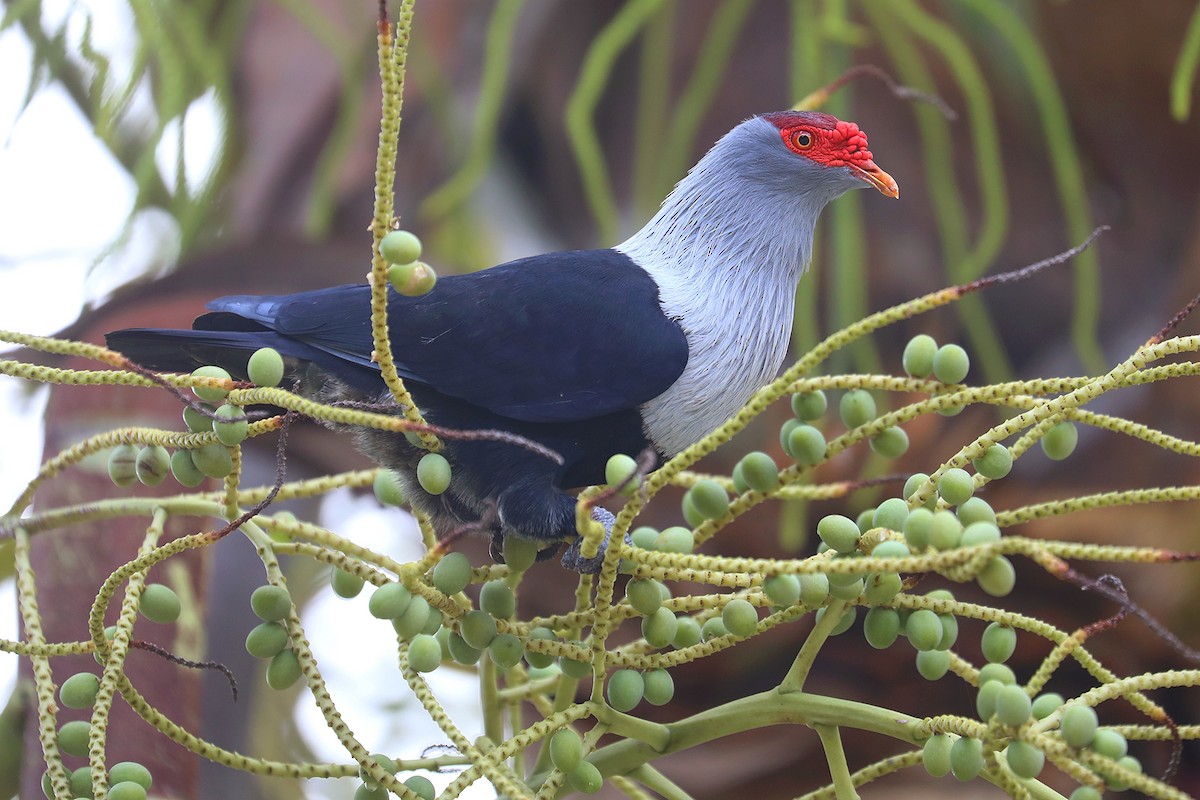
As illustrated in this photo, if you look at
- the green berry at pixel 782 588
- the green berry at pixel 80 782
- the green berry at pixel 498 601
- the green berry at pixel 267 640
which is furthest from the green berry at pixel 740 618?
the green berry at pixel 80 782

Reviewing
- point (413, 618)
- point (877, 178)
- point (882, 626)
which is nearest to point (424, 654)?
point (413, 618)

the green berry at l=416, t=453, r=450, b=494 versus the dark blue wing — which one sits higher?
the dark blue wing

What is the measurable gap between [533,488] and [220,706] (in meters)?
0.59

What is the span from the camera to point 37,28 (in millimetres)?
1339

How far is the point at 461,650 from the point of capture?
0.65m

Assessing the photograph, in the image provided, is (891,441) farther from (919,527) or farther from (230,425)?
(230,425)

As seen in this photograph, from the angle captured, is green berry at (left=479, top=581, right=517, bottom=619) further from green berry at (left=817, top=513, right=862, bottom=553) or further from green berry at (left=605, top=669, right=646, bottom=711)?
green berry at (left=817, top=513, right=862, bottom=553)

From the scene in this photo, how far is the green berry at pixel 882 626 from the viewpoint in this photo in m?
0.62

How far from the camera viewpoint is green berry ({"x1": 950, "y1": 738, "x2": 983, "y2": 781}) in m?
0.54

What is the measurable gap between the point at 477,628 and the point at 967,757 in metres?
0.25

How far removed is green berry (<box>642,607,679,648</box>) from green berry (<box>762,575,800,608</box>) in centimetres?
7

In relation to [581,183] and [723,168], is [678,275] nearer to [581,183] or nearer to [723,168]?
[723,168]

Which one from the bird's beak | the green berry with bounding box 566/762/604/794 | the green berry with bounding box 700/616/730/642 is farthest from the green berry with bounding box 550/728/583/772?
the bird's beak

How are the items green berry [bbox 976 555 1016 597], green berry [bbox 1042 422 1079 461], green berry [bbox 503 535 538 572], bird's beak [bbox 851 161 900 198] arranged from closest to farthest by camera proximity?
1. green berry [bbox 976 555 1016 597]
2. green berry [bbox 1042 422 1079 461]
3. green berry [bbox 503 535 538 572]
4. bird's beak [bbox 851 161 900 198]
